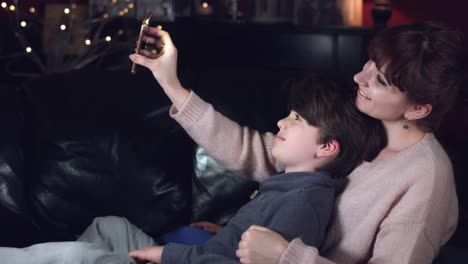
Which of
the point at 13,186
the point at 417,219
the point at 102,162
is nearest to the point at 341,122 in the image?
the point at 417,219

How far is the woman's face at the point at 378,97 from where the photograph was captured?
71.1 inches

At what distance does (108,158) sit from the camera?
245 centimetres

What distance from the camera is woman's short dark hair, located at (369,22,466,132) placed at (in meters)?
1.75

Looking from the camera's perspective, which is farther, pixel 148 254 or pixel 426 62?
pixel 148 254

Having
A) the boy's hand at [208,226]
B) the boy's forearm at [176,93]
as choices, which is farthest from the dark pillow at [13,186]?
the boy's forearm at [176,93]

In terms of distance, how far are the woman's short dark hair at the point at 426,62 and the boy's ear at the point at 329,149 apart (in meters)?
0.22

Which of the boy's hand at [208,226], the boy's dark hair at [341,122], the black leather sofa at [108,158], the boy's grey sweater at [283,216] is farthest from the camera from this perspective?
the black leather sofa at [108,158]

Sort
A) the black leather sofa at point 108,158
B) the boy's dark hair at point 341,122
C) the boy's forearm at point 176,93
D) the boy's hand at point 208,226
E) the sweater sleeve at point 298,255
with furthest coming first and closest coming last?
the black leather sofa at point 108,158 < the boy's hand at point 208,226 < the boy's forearm at point 176,93 < the boy's dark hair at point 341,122 < the sweater sleeve at point 298,255

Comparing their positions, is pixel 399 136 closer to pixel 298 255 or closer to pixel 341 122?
pixel 341 122

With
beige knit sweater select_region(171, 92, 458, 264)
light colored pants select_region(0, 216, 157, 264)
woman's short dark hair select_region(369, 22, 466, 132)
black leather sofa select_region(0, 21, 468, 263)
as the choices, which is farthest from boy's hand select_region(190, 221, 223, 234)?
woman's short dark hair select_region(369, 22, 466, 132)

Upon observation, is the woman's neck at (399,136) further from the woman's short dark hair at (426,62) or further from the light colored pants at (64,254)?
the light colored pants at (64,254)

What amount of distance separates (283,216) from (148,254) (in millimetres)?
389

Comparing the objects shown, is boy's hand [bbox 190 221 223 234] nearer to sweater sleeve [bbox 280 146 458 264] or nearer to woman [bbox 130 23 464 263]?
woman [bbox 130 23 464 263]

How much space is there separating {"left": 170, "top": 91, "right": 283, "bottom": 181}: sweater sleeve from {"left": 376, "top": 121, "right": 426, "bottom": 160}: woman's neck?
37 centimetres
